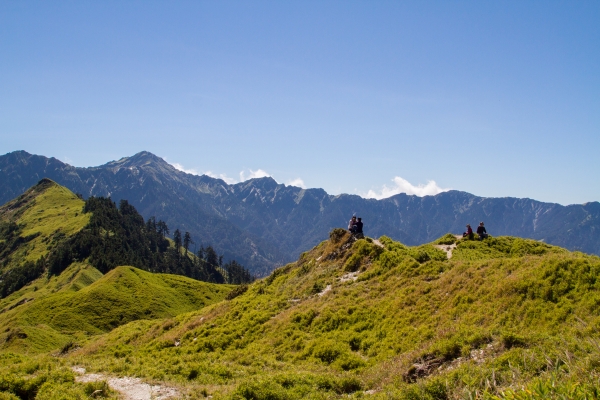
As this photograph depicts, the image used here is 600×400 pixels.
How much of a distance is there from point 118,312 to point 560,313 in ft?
259

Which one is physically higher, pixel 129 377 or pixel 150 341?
pixel 129 377

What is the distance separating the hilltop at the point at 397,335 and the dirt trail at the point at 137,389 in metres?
0.69

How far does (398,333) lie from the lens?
20047 mm

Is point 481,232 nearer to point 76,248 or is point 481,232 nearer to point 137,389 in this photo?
point 137,389

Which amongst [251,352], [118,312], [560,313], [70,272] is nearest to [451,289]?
[560,313]

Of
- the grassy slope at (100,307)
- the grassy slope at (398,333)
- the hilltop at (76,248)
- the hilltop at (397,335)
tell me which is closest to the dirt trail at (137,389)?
the hilltop at (397,335)

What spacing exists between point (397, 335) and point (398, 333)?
0.18 metres

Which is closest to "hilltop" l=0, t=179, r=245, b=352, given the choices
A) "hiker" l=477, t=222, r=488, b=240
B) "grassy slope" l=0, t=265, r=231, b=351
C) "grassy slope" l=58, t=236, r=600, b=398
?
"grassy slope" l=0, t=265, r=231, b=351

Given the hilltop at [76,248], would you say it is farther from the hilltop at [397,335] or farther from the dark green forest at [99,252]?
the hilltop at [397,335]

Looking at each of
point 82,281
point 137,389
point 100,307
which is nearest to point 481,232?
point 137,389

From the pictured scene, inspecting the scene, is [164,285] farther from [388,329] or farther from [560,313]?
[560,313]

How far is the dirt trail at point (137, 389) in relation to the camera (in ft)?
49.3

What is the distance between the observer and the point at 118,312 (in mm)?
76125

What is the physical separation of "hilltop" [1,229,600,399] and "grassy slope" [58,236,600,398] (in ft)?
0.23
